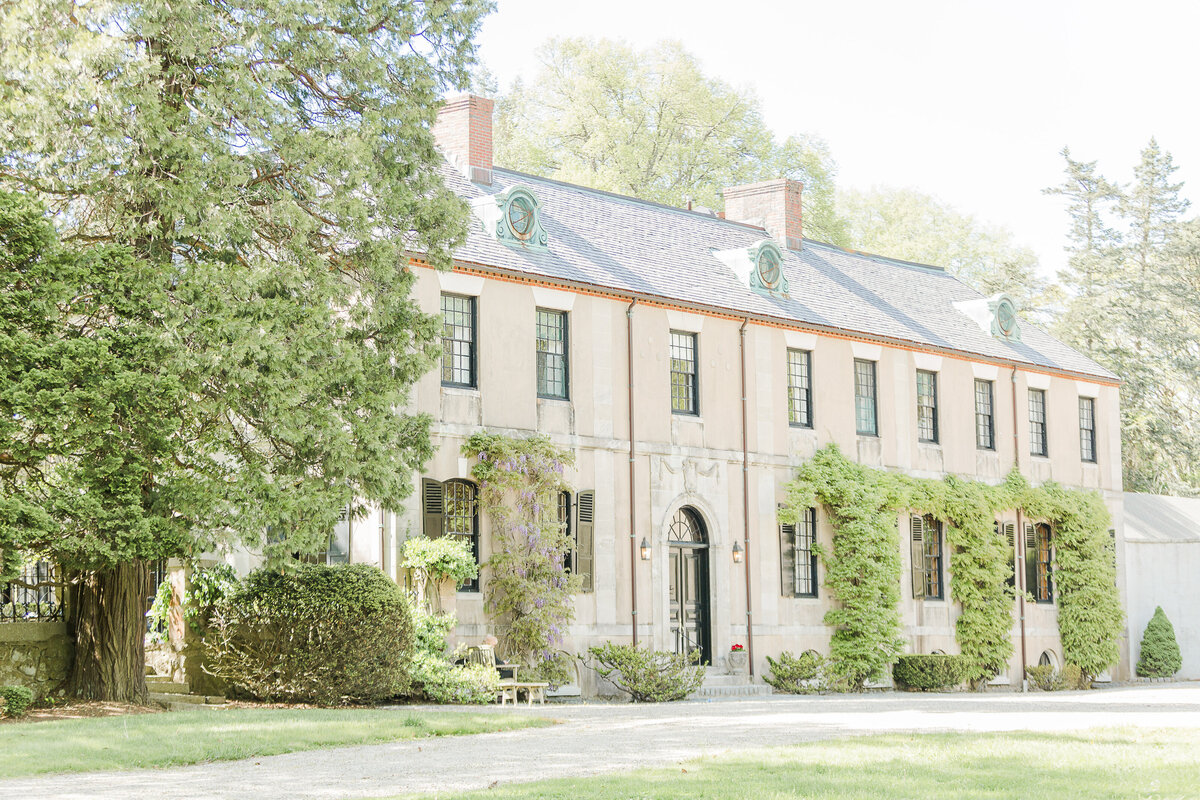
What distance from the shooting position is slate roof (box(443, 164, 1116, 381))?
23.7 metres

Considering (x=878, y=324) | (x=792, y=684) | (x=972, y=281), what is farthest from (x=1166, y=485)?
(x=792, y=684)

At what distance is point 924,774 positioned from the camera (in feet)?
35.4

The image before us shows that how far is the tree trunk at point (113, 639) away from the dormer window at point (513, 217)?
8.32 m

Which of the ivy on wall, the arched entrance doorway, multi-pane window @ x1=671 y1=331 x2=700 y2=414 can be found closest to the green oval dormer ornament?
multi-pane window @ x1=671 y1=331 x2=700 y2=414

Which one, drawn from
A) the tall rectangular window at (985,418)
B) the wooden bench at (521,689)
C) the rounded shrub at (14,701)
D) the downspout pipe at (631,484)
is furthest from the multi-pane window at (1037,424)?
the rounded shrub at (14,701)

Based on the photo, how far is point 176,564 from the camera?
19766 millimetres

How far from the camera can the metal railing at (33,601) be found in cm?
1762

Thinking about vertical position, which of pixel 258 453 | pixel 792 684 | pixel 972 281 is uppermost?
pixel 972 281

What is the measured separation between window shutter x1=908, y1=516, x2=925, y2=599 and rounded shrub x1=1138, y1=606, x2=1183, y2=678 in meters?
8.17

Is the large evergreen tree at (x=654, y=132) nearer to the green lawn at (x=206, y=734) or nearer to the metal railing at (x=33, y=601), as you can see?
the metal railing at (x=33, y=601)

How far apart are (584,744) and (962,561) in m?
16.5

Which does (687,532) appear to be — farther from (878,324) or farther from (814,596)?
(878,324)

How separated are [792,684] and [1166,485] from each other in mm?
26120

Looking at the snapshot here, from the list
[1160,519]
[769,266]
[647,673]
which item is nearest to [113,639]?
[647,673]
